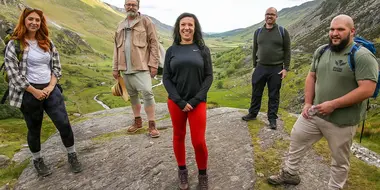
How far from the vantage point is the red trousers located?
6602 millimetres

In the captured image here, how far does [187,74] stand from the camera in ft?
21.6

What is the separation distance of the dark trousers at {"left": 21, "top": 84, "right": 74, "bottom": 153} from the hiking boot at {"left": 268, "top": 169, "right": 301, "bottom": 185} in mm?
5775

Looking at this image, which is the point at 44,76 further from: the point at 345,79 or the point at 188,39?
the point at 345,79

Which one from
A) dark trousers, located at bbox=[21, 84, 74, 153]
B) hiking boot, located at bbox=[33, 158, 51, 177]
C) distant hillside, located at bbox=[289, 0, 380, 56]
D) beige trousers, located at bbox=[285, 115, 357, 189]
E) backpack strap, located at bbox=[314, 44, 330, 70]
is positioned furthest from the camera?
distant hillside, located at bbox=[289, 0, 380, 56]

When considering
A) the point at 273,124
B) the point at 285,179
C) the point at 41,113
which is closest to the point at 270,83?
the point at 273,124

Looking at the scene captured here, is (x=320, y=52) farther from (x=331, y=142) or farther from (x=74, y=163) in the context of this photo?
(x=74, y=163)

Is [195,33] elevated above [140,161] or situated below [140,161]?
above

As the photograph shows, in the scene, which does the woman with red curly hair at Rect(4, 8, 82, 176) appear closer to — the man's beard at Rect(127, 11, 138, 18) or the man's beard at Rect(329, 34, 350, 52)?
the man's beard at Rect(127, 11, 138, 18)

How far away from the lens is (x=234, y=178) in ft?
25.0

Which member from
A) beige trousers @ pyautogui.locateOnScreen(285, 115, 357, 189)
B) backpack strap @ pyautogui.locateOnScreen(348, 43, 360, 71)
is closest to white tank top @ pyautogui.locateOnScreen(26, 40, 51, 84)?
beige trousers @ pyautogui.locateOnScreen(285, 115, 357, 189)

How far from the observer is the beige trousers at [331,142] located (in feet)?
20.2

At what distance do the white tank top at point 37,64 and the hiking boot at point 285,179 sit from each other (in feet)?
21.7

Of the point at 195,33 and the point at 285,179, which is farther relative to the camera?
the point at 285,179

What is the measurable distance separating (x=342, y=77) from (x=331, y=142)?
1.49m
